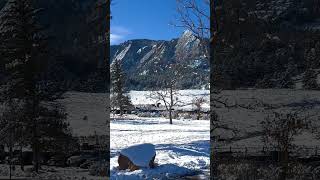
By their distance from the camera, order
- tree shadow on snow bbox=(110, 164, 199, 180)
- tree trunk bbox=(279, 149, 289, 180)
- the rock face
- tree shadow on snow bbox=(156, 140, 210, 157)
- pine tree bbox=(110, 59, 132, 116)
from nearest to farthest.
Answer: tree trunk bbox=(279, 149, 289, 180) → tree shadow on snow bbox=(110, 164, 199, 180) → tree shadow on snow bbox=(156, 140, 210, 157) → the rock face → pine tree bbox=(110, 59, 132, 116)

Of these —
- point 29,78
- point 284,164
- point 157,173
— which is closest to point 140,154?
point 157,173

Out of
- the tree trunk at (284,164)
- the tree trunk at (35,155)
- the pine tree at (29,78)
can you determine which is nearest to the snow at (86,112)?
the pine tree at (29,78)

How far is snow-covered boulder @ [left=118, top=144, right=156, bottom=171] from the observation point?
30.1ft

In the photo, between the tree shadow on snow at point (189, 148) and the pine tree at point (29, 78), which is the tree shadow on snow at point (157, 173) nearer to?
the tree shadow on snow at point (189, 148)

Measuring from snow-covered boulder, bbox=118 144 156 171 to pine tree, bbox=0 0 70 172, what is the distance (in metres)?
3.18

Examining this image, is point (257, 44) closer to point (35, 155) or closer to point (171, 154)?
point (35, 155)

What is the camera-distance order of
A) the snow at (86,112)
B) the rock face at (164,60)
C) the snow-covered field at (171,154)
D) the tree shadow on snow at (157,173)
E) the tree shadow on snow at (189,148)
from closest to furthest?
1. the snow at (86,112)
2. the tree shadow on snow at (157,173)
3. the snow-covered field at (171,154)
4. the tree shadow on snow at (189,148)
5. the rock face at (164,60)

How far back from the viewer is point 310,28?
5875 millimetres

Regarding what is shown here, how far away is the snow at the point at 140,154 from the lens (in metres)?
9.17

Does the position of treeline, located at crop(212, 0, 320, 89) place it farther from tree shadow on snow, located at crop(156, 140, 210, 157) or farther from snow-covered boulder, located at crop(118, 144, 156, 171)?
tree shadow on snow, located at crop(156, 140, 210, 157)

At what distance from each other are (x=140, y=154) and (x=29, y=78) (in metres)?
3.83

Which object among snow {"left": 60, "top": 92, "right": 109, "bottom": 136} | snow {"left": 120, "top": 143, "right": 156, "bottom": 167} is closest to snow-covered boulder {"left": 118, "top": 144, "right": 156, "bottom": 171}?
snow {"left": 120, "top": 143, "right": 156, "bottom": 167}

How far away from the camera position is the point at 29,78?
6.29 meters

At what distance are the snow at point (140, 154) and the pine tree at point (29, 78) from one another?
3.21m
